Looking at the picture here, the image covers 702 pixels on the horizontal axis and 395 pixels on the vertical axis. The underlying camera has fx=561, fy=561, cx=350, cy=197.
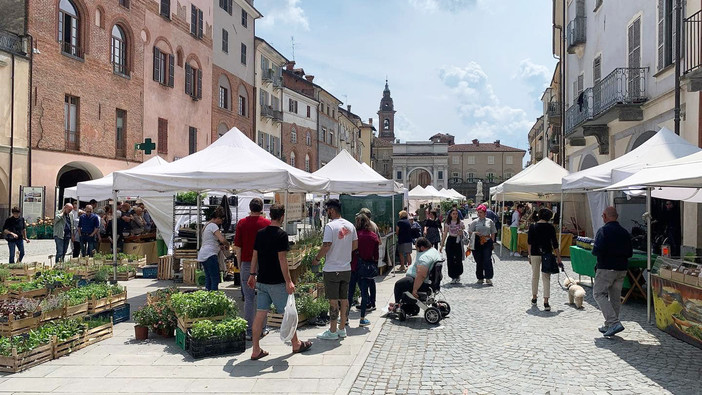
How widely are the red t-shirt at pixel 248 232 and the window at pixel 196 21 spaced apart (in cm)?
2932

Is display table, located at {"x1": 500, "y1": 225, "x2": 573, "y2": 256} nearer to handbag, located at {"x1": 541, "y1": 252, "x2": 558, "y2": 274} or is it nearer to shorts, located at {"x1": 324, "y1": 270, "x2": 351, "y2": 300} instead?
handbag, located at {"x1": 541, "y1": 252, "x2": 558, "y2": 274}

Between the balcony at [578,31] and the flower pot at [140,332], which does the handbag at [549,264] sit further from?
the balcony at [578,31]

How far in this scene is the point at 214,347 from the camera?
266 inches

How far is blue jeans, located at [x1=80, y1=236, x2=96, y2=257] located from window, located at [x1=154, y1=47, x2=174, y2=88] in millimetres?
17402

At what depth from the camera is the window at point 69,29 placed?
23969mm

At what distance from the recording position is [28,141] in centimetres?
2244

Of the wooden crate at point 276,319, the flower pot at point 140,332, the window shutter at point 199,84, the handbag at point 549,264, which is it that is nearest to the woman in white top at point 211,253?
the wooden crate at point 276,319

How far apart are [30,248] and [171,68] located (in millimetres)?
14917

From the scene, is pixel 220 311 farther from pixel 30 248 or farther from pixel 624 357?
pixel 30 248

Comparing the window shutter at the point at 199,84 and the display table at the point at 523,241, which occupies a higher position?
the window shutter at the point at 199,84

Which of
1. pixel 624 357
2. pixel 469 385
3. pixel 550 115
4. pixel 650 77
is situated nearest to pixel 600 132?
pixel 650 77

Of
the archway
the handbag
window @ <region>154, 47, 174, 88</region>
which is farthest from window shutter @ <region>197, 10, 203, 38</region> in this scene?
the archway

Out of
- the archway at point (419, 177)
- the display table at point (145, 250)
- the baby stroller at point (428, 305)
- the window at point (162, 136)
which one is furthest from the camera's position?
the archway at point (419, 177)

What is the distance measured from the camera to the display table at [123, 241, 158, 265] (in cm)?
1483
